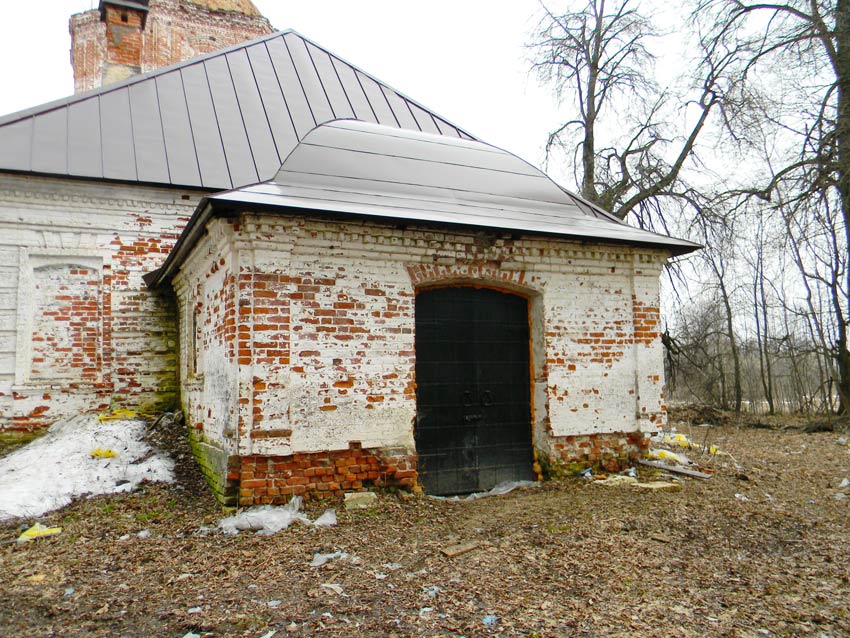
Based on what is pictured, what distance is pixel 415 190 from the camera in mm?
6859

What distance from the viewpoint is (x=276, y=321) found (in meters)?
5.69

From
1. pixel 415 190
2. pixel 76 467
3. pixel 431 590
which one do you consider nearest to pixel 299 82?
pixel 415 190

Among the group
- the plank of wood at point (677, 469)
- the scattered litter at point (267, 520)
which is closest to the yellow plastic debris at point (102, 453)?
the scattered litter at point (267, 520)

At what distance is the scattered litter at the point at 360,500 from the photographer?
5621mm

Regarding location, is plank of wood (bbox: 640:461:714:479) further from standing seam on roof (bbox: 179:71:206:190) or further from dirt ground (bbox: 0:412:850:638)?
standing seam on roof (bbox: 179:71:206:190)

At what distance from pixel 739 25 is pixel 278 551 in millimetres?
13434

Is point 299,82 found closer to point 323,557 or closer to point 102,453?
point 102,453

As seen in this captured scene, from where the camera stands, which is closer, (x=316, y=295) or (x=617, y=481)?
(x=316, y=295)

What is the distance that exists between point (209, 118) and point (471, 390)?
6709 millimetres

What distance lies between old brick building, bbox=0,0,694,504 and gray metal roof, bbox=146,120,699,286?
3 cm

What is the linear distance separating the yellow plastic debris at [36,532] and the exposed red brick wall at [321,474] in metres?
1.58

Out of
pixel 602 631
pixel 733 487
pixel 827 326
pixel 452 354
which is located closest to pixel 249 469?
pixel 452 354

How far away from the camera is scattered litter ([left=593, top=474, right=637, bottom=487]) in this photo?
6.57 metres

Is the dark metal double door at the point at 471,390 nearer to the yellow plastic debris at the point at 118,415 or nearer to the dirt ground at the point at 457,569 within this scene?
the dirt ground at the point at 457,569
